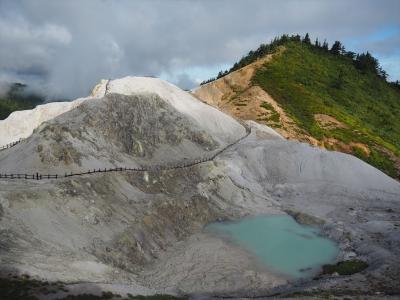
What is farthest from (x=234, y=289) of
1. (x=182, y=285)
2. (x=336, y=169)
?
(x=336, y=169)

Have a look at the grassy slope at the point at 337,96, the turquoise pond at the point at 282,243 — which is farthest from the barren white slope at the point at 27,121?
the grassy slope at the point at 337,96

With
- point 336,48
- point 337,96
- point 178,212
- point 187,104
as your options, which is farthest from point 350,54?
point 178,212

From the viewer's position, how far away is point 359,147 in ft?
361

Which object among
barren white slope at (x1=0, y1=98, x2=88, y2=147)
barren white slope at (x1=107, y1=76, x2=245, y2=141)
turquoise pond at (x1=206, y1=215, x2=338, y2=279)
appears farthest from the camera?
barren white slope at (x1=0, y1=98, x2=88, y2=147)

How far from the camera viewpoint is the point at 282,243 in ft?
194

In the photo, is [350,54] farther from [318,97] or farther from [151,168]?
[151,168]

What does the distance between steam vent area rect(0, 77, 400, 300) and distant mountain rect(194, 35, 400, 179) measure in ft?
76.7

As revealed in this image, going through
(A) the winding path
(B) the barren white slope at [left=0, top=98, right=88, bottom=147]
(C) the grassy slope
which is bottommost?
(A) the winding path

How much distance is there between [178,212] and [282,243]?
551 inches

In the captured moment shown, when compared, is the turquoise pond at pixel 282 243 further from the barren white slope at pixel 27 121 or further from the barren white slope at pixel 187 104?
the barren white slope at pixel 27 121

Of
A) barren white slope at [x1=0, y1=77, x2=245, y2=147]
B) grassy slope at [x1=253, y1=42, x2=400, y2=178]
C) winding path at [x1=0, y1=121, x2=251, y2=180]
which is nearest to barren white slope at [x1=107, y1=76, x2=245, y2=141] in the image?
barren white slope at [x1=0, y1=77, x2=245, y2=147]

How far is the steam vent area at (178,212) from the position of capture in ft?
138

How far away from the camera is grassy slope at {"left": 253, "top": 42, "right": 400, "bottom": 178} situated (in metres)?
116

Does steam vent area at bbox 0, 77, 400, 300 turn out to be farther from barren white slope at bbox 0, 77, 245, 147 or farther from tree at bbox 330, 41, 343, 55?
tree at bbox 330, 41, 343, 55
